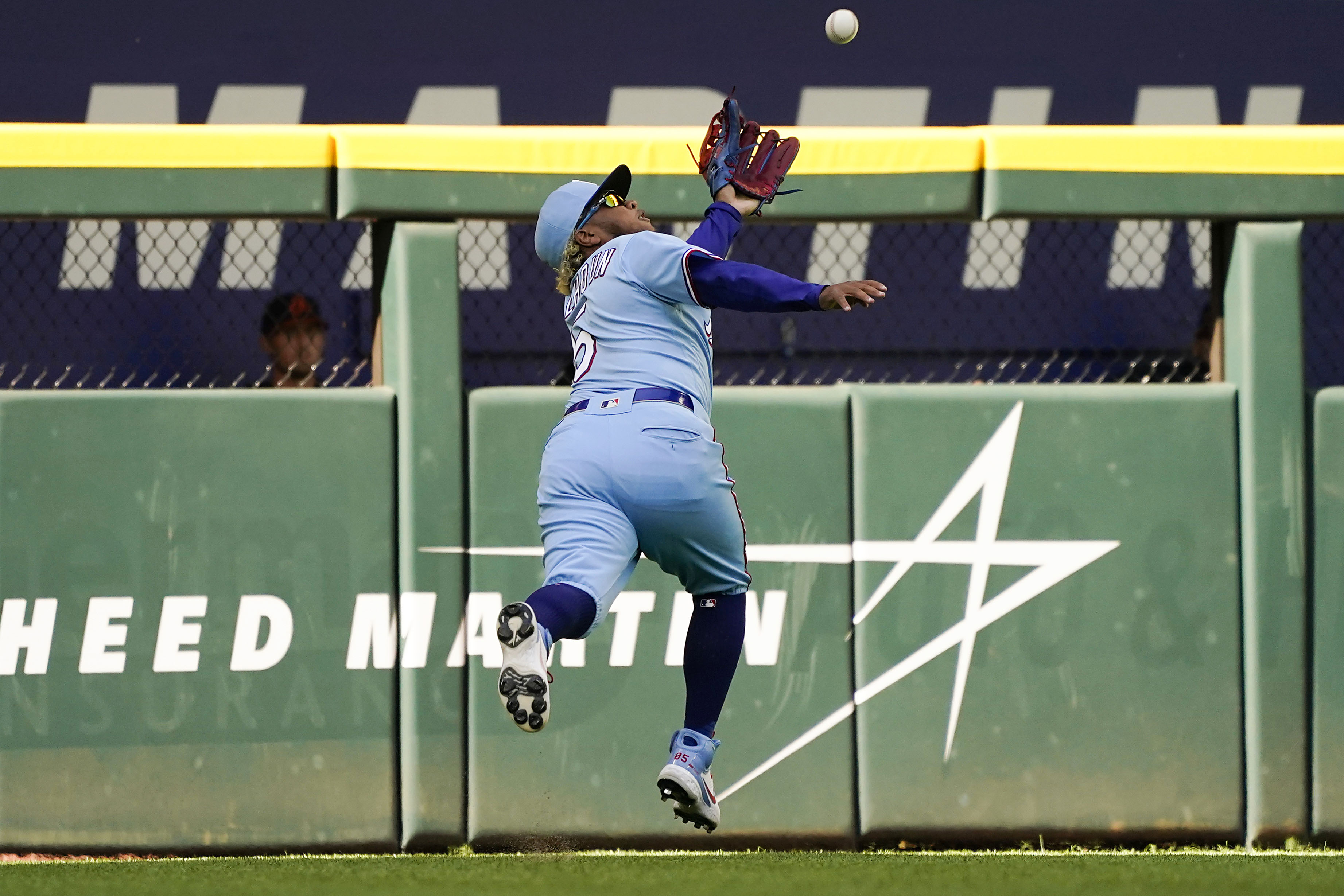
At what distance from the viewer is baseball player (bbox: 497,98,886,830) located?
3943 mm

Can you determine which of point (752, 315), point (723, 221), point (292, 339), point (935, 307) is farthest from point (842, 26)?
point (723, 221)

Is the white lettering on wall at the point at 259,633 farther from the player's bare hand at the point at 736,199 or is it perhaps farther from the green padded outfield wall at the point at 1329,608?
the green padded outfield wall at the point at 1329,608

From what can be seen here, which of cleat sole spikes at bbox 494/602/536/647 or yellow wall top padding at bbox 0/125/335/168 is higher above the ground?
yellow wall top padding at bbox 0/125/335/168

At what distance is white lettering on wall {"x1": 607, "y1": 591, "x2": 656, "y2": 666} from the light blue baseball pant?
1719 mm

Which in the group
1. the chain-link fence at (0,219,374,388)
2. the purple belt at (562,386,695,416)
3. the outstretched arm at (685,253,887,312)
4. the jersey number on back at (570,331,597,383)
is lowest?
the purple belt at (562,386,695,416)

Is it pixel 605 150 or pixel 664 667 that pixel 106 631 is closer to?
pixel 664 667

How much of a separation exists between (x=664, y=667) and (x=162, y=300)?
3.74 metres

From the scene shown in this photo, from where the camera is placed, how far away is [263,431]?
19.2 feet

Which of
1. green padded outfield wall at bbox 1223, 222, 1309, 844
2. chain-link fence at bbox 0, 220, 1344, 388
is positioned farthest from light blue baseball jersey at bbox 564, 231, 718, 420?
chain-link fence at bbox 0, 220, 1344, 388

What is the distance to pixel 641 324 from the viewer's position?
4254mm

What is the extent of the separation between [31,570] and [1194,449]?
4267mm

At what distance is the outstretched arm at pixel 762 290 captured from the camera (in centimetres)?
373

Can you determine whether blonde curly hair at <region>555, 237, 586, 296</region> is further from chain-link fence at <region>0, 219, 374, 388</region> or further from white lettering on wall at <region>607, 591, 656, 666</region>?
chain-link fence at <region>0, 219, 374, 388</region>

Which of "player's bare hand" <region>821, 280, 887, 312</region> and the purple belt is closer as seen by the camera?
"player's bare hand" <region>821, 280, 887, 312</region>
